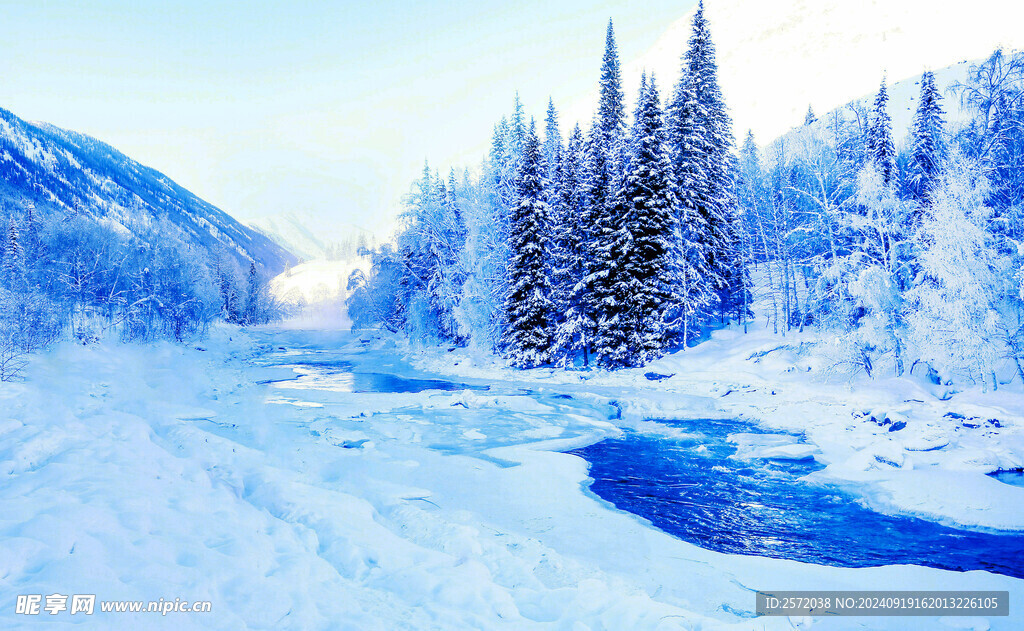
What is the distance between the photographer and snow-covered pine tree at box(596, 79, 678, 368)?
27.7 m

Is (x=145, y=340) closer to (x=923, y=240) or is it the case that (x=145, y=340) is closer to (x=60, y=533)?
(x=60, y=533)

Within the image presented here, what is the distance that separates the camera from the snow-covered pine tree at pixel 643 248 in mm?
27703

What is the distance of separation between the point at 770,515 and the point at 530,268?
74.6 feet

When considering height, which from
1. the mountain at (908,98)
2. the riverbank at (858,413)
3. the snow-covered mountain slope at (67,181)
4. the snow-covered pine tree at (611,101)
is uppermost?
the snow-covered mountain slope at (67,181)

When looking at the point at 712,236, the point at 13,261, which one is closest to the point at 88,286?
the point at 13,261

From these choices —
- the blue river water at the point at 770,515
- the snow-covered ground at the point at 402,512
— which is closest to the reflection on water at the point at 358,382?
the snow-covered ground at the point at 402,512

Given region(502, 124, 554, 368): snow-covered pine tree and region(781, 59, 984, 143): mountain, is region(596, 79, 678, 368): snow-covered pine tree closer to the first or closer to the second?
region(502, 124, 554, 368): snow-covered pine tree

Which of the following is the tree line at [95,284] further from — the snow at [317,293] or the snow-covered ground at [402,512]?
the snow at [317,293]

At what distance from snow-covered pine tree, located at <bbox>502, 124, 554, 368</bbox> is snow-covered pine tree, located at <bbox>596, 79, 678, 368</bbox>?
445 centimetres

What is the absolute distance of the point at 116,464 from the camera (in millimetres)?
7836

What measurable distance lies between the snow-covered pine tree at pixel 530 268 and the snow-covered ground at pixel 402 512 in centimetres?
1208

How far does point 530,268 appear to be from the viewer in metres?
31.1

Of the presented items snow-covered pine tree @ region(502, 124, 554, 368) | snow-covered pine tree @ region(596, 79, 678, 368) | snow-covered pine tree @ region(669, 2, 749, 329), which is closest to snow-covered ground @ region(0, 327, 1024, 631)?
snow-covered pine tree @ region(596, 79, 678, 368)

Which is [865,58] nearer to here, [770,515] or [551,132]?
[551,132]
